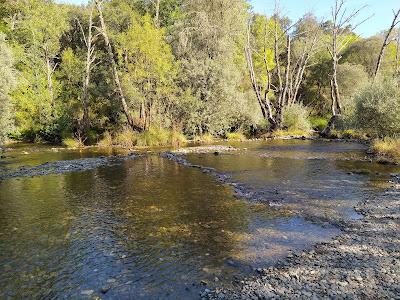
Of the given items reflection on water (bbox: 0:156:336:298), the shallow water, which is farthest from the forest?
reflection on water (bbox: 0:156:336:298)

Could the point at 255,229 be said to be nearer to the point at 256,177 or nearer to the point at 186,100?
the point at 256,177

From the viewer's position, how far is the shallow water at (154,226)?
26.5 ft

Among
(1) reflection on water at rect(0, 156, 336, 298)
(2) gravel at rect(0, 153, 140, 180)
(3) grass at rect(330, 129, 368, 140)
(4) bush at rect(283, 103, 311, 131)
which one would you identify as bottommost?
(1) reflection on water at rect(0, 156, 336, 298)

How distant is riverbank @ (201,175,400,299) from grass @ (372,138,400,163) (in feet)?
45.0

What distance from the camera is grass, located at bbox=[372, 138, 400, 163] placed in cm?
2270

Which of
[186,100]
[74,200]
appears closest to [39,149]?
[186,100]

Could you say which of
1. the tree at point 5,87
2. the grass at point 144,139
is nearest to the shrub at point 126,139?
the grass at point 144,139

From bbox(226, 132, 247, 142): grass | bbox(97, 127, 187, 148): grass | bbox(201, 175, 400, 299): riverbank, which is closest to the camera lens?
bbox(201, 175, 400, 299): riverbank

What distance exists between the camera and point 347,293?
7023 millimetres

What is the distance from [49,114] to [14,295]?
33.6 m

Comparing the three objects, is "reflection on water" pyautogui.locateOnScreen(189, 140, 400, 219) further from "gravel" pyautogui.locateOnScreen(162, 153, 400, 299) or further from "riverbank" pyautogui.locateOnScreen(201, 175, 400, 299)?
"riverbank" pyautogui.locateOnScreen(201, 175, 400, 299)

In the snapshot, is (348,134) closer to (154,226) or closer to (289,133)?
(289,133)

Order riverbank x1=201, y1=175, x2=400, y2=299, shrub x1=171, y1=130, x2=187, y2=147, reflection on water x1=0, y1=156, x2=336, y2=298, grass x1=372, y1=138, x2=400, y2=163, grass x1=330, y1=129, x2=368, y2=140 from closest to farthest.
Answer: riverbank x1=201, y1=175, x2=400, y2=299 < reflection on water x1=0, y1=156, x2=336, y2=298 < grass x1=372, y1=138, x2=400, y2=163 < shrub x1=171, y1=130, x2=187, y2=147 < grass x1=330, y1=129, x2=368, y2=140

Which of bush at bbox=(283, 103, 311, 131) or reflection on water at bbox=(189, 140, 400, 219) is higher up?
bush at bbox=(283, 103, 311, 131)
